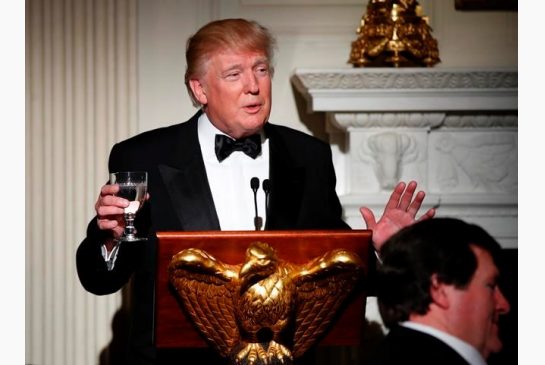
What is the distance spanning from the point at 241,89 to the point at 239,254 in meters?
0.92

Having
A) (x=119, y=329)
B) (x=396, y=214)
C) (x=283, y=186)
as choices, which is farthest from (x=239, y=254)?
(x=119, y=329)

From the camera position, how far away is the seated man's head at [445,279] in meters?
2.09

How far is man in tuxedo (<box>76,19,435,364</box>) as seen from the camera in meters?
3.01

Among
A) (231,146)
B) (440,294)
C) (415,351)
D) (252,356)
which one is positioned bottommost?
(252,356)

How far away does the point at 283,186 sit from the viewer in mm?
3195

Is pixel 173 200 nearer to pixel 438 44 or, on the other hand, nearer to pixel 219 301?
pixel 219 301

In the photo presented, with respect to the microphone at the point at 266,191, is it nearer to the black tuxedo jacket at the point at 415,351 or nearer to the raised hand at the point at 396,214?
the raised hand at the point at 396,214

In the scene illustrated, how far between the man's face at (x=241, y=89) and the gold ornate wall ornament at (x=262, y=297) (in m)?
0.85

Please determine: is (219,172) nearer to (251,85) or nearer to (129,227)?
(251,85)

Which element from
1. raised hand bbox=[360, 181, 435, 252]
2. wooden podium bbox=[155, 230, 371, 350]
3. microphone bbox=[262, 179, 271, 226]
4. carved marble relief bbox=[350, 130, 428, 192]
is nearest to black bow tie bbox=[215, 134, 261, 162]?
microphone bbox=[262, 179, 271, 226]

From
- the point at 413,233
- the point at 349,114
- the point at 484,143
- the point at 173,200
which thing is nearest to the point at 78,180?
the point at 349,114

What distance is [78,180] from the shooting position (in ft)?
14.9

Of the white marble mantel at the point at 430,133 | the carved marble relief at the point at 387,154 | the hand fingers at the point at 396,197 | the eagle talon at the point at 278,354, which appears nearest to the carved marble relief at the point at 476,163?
the white marble mantel at the point at 430,133

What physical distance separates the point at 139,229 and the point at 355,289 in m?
0.88
